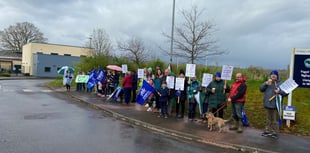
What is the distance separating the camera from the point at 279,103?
9016 mm

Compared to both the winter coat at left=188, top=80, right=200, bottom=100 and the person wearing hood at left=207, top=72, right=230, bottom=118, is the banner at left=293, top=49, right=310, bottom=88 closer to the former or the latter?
the person wearing hood at left=207, top=72, right=230, bottom=118

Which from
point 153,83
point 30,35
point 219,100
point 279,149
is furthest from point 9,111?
point 30,35

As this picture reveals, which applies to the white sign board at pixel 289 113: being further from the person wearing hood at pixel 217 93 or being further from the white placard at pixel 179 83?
the white placard at pixel 179 83

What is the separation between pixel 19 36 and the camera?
78562mm

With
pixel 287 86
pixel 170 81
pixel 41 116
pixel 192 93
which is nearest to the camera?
pixel 287 86

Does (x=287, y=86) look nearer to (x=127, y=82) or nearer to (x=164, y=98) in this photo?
(x=164, y=98)

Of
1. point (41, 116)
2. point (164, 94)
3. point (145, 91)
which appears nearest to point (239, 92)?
point (164, 94)

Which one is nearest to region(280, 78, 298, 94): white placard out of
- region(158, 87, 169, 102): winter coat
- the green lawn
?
the green lawn

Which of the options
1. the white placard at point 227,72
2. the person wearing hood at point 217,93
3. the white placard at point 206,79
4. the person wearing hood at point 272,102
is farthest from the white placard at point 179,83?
the person wearing hood at point 272,102

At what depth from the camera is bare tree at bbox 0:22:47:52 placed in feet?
249

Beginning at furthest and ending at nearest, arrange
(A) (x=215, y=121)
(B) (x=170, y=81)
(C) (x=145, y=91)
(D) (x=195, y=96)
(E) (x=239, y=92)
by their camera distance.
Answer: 1. (C) (x=145, y=91)
2. (B) (x=170, y=81)
3. (D) (x=195, y=96)
4. (A) (x=215, y=121)
5. (E) (x=239, y=92)

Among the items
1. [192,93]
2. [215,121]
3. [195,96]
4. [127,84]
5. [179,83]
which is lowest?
[215,121]

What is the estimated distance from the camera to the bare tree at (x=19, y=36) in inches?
2990

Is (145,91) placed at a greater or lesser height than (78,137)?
greater
